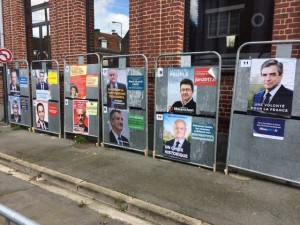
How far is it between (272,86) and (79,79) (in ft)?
14.0

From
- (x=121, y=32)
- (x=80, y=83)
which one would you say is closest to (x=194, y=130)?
(x=80, y=83)

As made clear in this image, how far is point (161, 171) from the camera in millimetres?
5164

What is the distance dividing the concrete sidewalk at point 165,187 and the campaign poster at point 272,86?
3.70 feet

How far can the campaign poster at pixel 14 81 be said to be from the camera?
879cm

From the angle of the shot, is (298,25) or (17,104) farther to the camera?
(17,104)

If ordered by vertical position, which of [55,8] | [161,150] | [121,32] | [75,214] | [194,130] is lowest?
[75,214]

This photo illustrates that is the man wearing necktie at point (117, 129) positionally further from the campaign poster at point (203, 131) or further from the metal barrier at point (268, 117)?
the metal barrier at point (268, 117)

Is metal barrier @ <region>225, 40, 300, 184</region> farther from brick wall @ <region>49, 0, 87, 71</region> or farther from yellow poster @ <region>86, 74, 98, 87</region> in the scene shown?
brick wall @ <region>49, 0, 87, 71</region>

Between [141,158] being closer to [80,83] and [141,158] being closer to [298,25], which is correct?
[80,83]

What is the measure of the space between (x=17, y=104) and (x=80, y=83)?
115 inches

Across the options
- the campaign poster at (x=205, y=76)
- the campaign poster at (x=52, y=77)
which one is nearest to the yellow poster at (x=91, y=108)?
the campaign poster at (x=52, y=77)

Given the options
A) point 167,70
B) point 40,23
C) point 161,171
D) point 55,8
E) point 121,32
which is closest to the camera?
point 161,171

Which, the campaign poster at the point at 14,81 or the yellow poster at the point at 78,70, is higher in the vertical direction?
the yellow poster at the point at 78,70

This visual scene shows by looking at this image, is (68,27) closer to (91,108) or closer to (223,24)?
(91,108)
